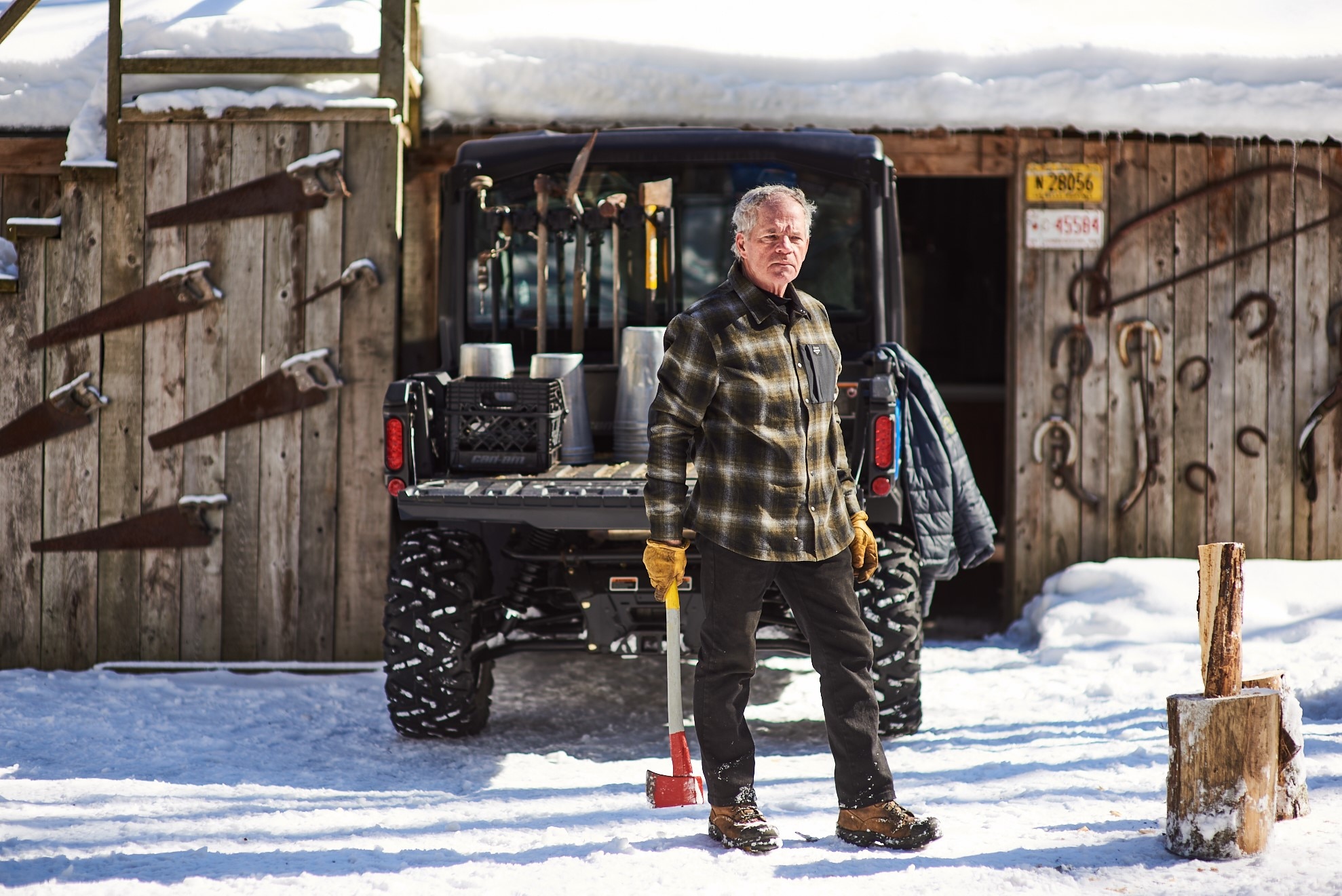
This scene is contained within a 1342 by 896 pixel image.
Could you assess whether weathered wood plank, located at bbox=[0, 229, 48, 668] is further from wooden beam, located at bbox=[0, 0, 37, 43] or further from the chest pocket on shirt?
the chest pocket on shirt

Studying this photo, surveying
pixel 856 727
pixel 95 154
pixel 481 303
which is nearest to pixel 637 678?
pixel 481 303

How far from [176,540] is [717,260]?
9.82 ft

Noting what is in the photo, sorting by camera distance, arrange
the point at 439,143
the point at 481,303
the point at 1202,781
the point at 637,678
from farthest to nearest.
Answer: the point at 439,143 < the point at 637,678 < the point at 481,303 < the point at 1202,781

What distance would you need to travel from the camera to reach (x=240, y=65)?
5871 mm

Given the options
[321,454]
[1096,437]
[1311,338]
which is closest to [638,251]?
[321,454]

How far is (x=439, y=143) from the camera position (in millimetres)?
6305

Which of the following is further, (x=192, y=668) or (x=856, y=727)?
(x=192, y=668)

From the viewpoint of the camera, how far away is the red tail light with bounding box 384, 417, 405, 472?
13.9ft

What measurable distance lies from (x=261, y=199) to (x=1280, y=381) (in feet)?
17.5

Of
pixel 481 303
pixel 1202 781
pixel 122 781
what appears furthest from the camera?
pixel 481 303

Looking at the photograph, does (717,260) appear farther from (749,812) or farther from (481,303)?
(749,812)

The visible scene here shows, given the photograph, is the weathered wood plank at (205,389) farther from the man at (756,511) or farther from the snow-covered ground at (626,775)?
the man at (756,511)

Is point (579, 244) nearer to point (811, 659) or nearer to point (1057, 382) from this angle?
point (811, 659)

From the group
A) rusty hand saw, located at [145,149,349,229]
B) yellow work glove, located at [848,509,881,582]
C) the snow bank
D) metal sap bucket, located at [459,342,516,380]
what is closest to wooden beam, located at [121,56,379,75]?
rusty hand saw, located at [145,149,349,229]
